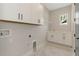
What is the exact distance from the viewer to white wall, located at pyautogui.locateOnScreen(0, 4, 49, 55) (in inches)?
55.5

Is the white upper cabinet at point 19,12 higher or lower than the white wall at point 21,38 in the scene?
higher

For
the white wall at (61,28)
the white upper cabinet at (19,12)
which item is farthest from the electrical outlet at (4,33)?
the white wall at (61,28)

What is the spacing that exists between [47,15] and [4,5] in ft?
4.20

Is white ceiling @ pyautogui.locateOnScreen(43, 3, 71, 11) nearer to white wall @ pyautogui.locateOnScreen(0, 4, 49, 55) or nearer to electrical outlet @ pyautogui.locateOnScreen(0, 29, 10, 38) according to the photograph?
white wall @ pyautogui.locateOnScreen(0, 4, 49, 55)

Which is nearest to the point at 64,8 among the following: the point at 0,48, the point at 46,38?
the point at 46,38

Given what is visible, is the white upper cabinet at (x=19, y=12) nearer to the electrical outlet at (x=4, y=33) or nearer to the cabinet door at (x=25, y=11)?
the cabinet door at (x=25, y=11)

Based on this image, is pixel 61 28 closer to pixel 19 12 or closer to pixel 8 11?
pixel 19 12

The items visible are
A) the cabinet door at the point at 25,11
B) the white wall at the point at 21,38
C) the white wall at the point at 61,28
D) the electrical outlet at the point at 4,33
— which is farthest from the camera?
the white wall at the point at 61,28

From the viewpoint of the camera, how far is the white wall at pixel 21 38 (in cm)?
141

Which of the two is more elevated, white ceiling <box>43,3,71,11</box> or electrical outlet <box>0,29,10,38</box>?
white ceiling <box>43,3,71,11</box>

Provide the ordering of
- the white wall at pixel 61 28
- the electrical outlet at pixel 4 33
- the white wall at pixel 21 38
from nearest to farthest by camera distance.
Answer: the electrical outlet at pixel 4 33, the white wall at pixel 21 38, the white wall at pixel 61 28

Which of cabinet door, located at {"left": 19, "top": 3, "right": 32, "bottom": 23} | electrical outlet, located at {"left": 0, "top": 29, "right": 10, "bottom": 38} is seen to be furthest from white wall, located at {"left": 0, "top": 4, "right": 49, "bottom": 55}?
cabinet door, located at {"left": 19, "top": 3, "right": 32, "bottom": 23}

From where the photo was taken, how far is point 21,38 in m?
1.86

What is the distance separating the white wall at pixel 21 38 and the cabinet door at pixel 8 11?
0.11 metres
